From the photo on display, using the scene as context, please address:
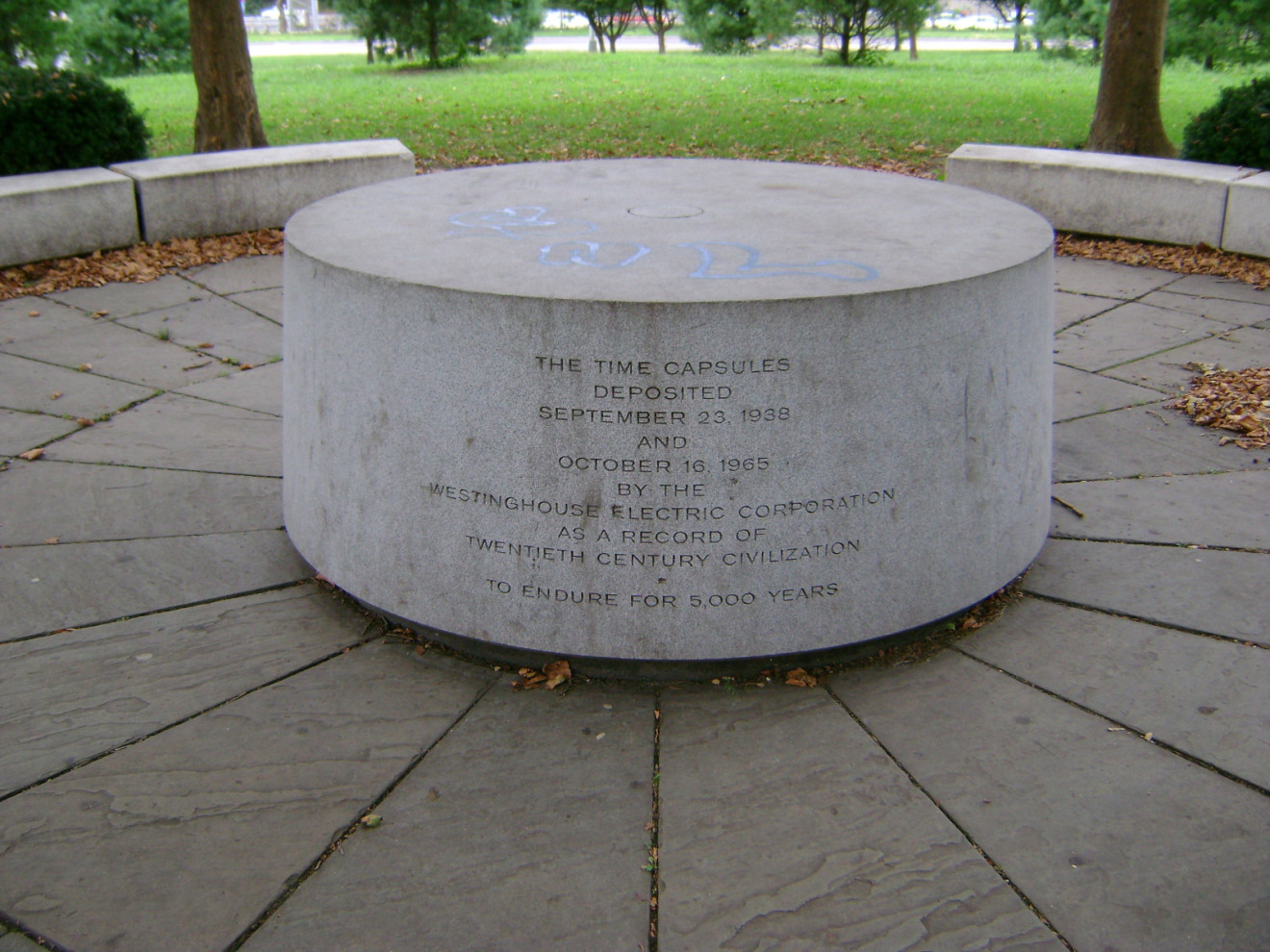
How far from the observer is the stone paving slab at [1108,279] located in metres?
8.05

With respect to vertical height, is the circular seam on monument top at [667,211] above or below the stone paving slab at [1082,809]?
above

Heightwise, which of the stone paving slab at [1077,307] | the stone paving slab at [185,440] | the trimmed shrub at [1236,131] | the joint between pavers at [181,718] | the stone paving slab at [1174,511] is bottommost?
the joint between pavers at [181,718]

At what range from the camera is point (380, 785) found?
3133mm

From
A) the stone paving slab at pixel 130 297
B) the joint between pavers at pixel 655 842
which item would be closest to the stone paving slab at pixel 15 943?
the joint between pavers at pixel 655 842

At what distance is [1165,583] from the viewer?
167 inches

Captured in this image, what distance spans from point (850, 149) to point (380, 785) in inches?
474

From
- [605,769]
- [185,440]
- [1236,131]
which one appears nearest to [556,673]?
[605,769]

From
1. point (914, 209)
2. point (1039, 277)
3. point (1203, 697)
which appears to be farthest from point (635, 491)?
point (914, 209)

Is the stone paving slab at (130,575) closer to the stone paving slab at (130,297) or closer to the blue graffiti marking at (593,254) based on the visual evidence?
the blue graffiti marking at (593,254)

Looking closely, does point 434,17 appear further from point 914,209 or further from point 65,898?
point 65,898

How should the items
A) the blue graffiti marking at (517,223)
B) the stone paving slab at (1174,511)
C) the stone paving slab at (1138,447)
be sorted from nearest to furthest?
1. the blue graffiti marking at (517,223)
2. the stone paving slab at (1174,511)
3. the stone paving slab at (1138,447)

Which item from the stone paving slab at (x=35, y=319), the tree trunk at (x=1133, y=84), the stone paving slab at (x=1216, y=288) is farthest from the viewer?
the tree trunk at (x=1133, y=84)

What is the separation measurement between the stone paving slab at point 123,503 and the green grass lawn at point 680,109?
8.49 meters

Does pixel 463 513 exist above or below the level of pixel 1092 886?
above
